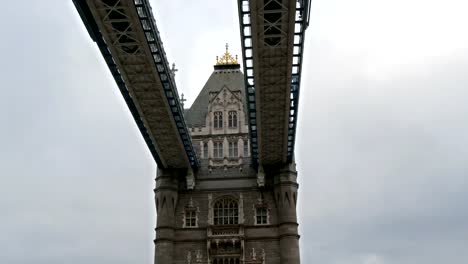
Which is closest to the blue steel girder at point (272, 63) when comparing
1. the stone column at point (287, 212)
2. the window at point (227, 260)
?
the stone column at point (287, 212)

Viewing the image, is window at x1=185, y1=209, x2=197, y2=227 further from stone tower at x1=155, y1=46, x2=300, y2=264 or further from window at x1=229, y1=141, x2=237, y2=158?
window at x1=229, y1=141, x2=237, y2=158

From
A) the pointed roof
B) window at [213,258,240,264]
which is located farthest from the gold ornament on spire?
window at [213,258,240,264]

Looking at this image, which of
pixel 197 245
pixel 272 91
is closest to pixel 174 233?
pixel 197 245

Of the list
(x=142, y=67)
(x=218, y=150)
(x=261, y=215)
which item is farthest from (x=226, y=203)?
(x=142, y=67)

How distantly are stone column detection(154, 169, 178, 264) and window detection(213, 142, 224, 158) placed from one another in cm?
498

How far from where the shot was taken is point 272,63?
4181 centimetres

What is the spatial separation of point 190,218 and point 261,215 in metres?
7.30

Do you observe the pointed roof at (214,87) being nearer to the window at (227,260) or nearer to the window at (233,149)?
the window at (233,149)

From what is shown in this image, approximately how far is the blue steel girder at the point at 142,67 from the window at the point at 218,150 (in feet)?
16.2

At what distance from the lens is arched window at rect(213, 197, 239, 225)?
61.2 metres

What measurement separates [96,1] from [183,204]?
31.7m

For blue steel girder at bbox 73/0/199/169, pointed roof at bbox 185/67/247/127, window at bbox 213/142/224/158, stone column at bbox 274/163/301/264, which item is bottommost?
stone column at bbox 274/163/301/264

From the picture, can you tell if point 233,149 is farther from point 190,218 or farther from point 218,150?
point 190,218

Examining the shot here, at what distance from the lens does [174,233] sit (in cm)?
6009
